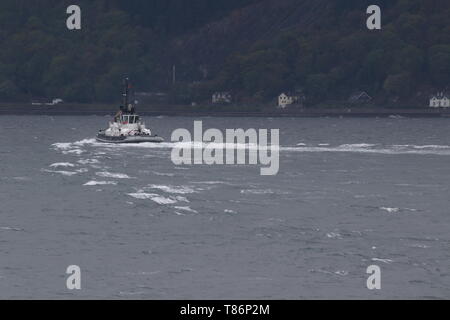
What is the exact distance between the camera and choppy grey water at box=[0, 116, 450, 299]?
179 ft

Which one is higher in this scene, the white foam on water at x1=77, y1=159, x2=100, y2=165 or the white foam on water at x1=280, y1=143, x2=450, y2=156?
the white foam on water at x1=77, y1=159, x2=100, y2=165

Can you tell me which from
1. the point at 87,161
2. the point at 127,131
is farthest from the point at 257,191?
the point at 127,131

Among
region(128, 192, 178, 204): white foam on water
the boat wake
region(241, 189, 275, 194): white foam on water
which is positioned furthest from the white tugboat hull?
region(128, 192, 178, 204): white foam on water

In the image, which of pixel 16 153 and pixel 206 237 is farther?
pixel 16 153

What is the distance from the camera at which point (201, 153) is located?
477 ft

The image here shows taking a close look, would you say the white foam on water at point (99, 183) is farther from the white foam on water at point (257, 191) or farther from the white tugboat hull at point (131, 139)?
the white tugboat hull at point (131, 139)

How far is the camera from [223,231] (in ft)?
228

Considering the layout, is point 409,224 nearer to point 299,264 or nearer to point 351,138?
point 299,264

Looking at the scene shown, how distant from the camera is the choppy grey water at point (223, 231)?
179ft

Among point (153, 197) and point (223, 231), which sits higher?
point (153, 197)

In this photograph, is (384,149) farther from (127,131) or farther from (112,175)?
(112,175)

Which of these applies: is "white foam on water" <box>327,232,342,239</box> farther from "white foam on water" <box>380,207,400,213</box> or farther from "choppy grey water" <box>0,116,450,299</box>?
"white foam on water" <box>380,207,400,213</box>

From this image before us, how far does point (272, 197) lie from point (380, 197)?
7.93 m
